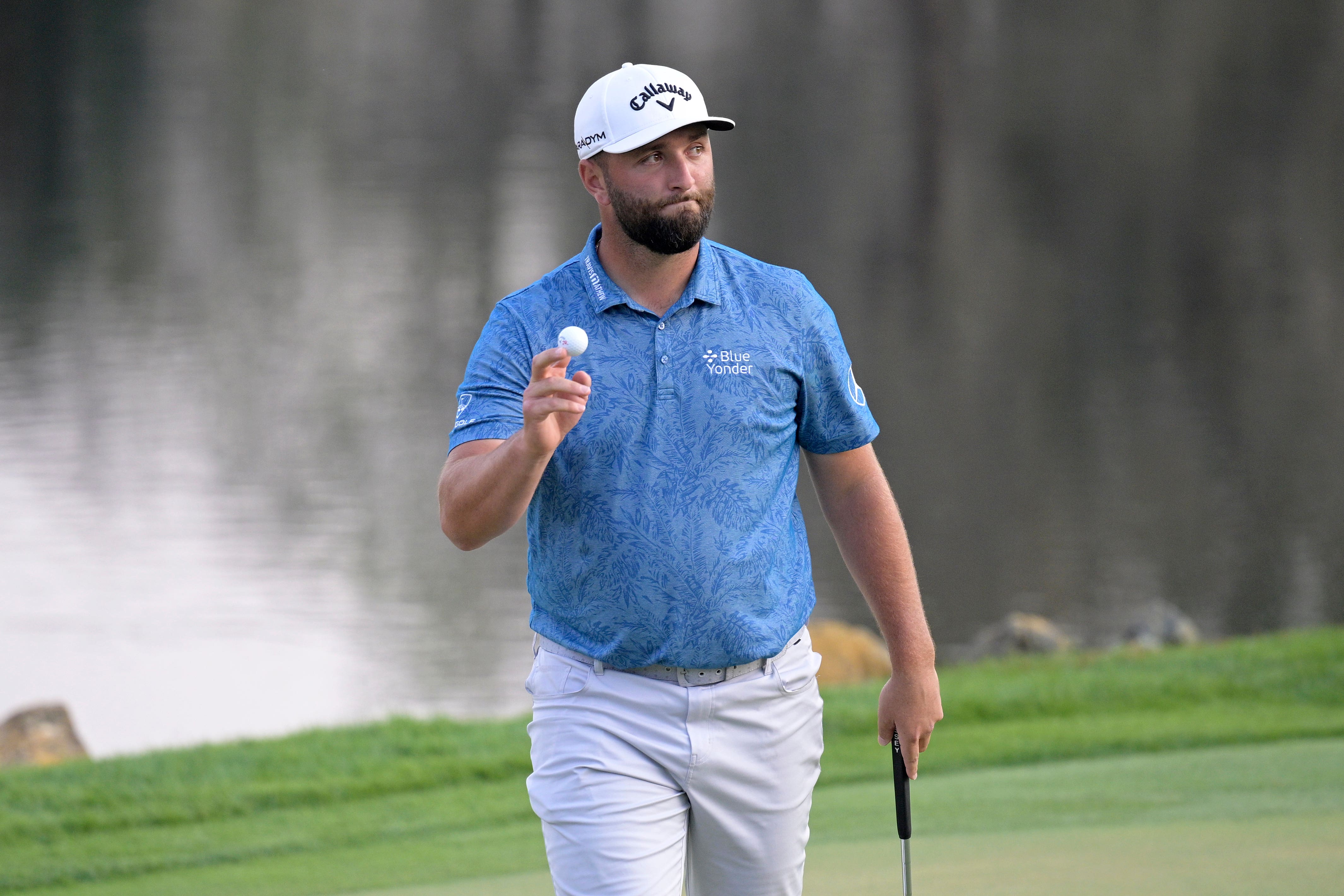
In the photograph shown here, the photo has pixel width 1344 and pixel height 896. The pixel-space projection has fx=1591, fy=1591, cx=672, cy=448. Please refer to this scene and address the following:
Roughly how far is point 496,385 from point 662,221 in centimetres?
34

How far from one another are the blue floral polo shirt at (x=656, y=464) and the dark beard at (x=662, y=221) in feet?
0.28

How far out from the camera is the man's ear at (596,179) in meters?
2.40

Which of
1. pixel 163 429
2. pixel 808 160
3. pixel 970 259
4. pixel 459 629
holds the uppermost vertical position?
pixel 808 160

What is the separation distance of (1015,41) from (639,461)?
38.2 metres

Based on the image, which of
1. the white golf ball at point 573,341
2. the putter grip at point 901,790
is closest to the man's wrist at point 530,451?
the white golf ball at point 573,341

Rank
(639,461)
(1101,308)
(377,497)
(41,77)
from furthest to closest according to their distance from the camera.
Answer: (41,77)
(1101,308)
(377,497)
(639,461)

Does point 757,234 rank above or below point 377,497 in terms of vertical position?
above

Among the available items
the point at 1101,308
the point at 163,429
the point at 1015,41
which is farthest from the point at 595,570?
the point at 1015,41

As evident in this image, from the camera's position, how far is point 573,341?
2.08 metres

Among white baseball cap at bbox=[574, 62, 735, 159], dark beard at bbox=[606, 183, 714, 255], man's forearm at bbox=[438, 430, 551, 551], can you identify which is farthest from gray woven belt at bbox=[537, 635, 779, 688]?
white baseball cap at bbox=[574, 62, 735, 159]

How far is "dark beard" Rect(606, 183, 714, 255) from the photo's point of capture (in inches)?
91.7

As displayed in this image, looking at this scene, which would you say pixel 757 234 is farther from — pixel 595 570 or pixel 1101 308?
pixel 595 570

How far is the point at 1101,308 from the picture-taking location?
17.4m

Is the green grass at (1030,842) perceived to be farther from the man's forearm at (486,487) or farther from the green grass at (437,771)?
the man's forearm at (486,487)
